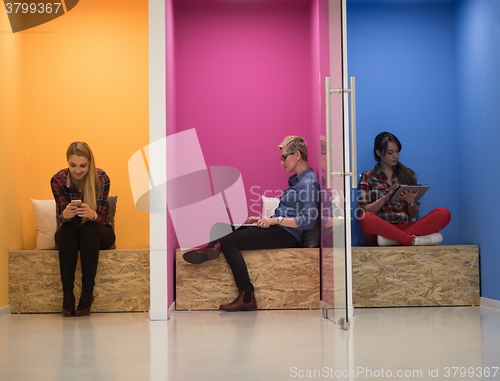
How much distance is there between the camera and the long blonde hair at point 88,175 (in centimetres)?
370

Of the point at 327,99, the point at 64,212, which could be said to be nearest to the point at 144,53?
the point at 64,212

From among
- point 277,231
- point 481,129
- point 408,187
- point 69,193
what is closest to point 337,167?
point 277,231

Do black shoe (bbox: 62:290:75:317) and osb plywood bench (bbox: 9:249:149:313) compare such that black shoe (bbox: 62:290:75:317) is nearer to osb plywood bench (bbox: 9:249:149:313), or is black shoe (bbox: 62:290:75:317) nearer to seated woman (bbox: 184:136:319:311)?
osb plywood bench (bbox: 9:249:149:313)

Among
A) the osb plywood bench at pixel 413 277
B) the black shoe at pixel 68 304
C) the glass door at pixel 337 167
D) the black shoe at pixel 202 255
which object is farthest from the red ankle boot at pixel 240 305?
the black shoe at pixel 68 304

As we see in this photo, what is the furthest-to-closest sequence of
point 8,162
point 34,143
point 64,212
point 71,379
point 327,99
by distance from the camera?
1. point 34,143
2. point 8,162
3. point 64,212
4. point 327,99
5. point 71,379

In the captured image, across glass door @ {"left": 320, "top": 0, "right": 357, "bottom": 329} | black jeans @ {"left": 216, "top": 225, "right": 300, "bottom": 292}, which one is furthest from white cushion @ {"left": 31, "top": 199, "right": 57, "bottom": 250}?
glass door @ {"left": 320, "top": 0, "right": 357, "bottom": 329}

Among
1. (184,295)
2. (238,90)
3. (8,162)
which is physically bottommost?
(184,295)

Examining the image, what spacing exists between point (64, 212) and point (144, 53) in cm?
156

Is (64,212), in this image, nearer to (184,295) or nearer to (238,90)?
(184,295)

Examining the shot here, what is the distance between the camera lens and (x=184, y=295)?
3799mm

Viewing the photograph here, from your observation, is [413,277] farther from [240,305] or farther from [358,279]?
[240,305]

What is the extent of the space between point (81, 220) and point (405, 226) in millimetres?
2380

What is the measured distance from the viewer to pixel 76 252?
11.9 ft

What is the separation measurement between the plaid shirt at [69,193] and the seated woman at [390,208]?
1.91 metres
